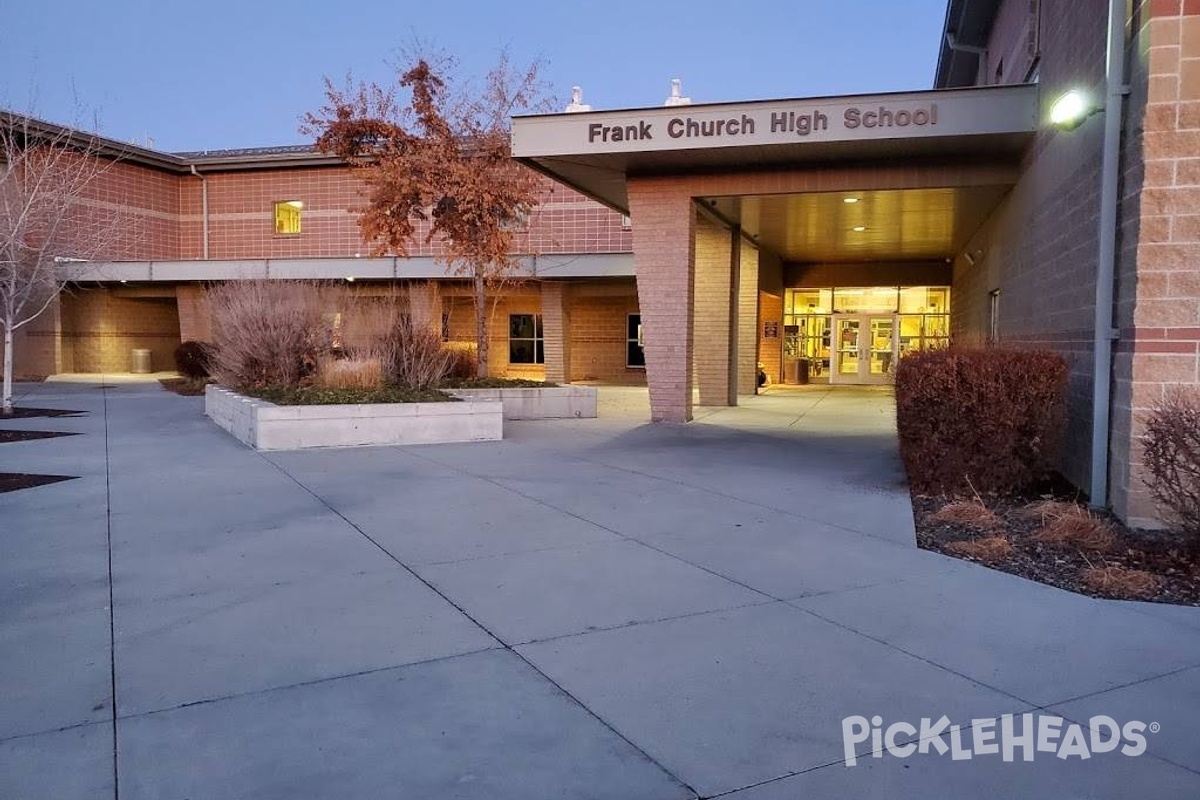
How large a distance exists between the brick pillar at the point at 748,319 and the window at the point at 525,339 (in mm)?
9917

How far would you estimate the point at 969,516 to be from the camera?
792 cm

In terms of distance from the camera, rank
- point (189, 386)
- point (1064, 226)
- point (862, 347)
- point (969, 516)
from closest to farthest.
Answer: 1. point (969, 516)
2. point (1064, 226)
3. point (189, 386)
4. point (862, 347)

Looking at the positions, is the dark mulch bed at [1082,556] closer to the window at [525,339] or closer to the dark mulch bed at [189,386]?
the dark mulch bed at [189,386]

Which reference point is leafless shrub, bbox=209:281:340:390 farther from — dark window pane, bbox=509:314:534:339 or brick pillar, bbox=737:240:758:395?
dark window pane, bbox=509:314:534:339

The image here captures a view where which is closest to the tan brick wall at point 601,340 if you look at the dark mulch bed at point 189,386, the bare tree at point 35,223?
the dark mulch bed at point 189,386

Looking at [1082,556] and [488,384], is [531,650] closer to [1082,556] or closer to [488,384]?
[1082,556]

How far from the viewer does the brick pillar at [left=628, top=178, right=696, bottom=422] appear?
15852mm

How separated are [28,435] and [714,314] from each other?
524 inches

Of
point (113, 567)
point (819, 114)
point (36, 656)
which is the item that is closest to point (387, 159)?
point (819, 114)

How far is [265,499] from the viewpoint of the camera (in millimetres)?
8719

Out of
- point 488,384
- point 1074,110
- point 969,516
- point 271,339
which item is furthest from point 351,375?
point 1074,110

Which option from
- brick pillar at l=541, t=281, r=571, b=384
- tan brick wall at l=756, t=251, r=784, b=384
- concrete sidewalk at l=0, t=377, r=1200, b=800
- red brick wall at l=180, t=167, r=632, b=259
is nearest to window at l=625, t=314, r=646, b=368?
brick pillar at l=541, t=281, r=571, b=384

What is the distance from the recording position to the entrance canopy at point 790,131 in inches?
500

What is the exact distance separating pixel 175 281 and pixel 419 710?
30.0m
